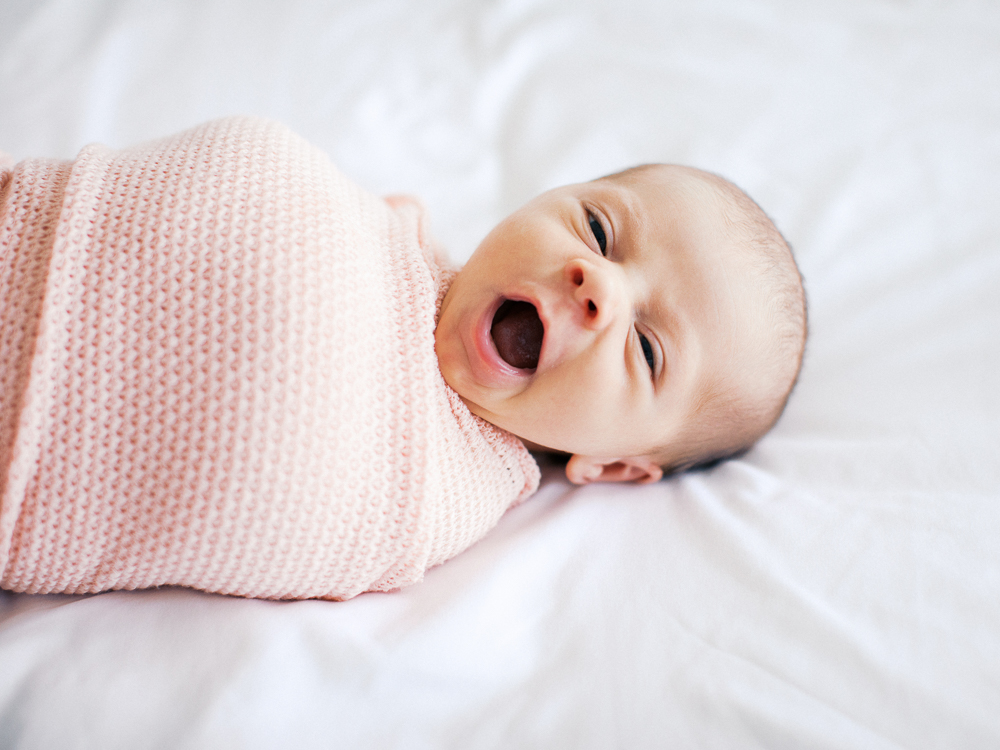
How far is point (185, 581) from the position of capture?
83 centimetres

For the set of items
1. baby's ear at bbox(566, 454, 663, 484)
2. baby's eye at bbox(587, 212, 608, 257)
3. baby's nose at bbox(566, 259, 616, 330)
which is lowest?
baby's ear at bbox(566, 454, 663, 484)

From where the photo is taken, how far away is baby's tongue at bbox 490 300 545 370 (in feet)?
3.34

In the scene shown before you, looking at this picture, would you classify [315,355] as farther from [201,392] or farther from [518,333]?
[518,333]

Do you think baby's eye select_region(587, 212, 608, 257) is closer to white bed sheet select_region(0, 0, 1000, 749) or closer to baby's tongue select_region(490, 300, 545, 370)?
baby's tongue select_region(490, 300, 545, 370)

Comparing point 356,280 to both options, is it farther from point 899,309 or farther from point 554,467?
point 899,309

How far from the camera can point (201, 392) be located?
30.7 inches

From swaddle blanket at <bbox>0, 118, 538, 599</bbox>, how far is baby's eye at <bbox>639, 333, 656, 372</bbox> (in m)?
0.33

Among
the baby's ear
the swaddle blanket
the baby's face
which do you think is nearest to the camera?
the swaddle blanket

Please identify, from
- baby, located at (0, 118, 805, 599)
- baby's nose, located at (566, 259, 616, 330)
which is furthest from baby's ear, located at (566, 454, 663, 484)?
baby's nose, located at (566, 259, 616, 330)

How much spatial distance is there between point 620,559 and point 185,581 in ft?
2.05

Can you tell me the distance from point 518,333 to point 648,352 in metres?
0.21

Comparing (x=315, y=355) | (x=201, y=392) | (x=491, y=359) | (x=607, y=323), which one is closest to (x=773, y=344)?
(x=607, y=323)

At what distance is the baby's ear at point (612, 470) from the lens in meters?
1.11

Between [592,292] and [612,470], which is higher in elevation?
[592,292]
